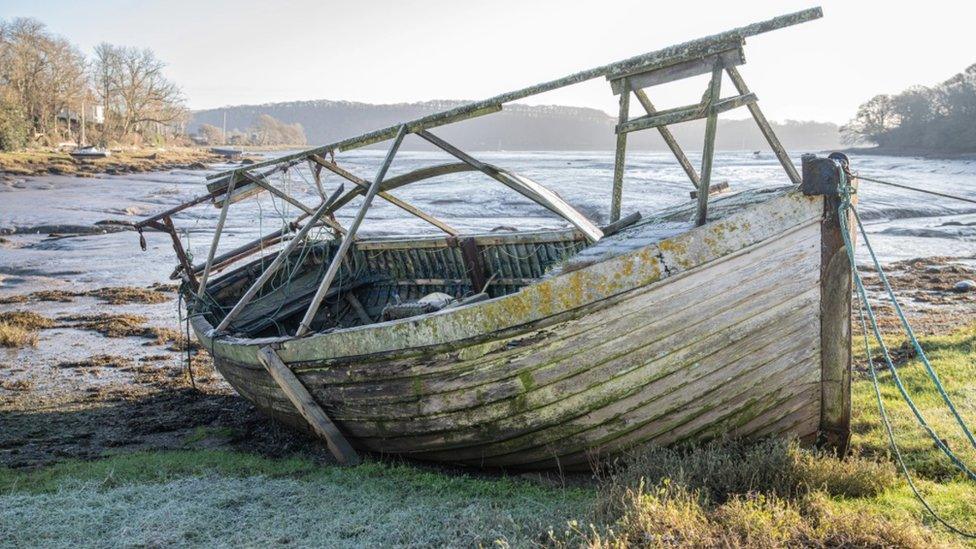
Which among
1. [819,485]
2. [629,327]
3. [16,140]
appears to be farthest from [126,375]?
[16,140]

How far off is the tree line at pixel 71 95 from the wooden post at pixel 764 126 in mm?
55163

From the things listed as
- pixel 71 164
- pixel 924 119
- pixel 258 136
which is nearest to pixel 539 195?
pixel 71 164

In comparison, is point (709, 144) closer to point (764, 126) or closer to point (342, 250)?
point (764, 126)

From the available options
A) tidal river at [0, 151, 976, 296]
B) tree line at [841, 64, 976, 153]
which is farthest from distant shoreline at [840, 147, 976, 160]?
tidal river at [0, 151, 976, 296]

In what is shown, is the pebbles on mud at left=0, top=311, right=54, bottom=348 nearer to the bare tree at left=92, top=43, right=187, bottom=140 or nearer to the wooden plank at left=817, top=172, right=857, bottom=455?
the wooden plank at left=817, top=172, right=857, bottom=455

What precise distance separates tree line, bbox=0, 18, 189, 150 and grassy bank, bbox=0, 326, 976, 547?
173 ft

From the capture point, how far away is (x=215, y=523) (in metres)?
5.10

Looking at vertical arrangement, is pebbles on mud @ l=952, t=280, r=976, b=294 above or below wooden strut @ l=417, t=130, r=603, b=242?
below

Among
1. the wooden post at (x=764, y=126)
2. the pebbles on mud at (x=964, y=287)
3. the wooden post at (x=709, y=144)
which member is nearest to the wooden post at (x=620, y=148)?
the wooden post at (x=709, y=144)

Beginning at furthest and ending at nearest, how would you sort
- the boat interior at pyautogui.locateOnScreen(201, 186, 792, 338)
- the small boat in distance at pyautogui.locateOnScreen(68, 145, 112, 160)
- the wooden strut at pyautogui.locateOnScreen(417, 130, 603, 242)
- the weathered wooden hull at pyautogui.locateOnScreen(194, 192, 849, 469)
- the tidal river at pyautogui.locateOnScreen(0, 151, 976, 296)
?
the small boat in distance at pyautogui.locateOnScreen(68, 145, 112, 160) < the tidal river at pyautogui.locateOnScreen(0, 151, 976, 296) < the boat interior at pyautogui.locateOnScreen(201, 186, 792, 338) < the wooden strut at pyautogui.locateOnScreen(417, 130, 603, 242) < the weathered wooden hull at pyautogui.locateOnScreen(194, 192, 849, 469)

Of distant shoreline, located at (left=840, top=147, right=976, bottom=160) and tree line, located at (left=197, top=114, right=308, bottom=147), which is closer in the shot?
distant shoreline, located at (left=840, top=147, right=976, bottom=160)

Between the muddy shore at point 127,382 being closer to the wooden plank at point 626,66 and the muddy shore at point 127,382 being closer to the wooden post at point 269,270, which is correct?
the wooden post at point 269,270

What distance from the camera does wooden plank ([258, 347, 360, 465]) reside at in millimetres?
6242

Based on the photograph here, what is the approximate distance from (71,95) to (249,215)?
49.6 meters
